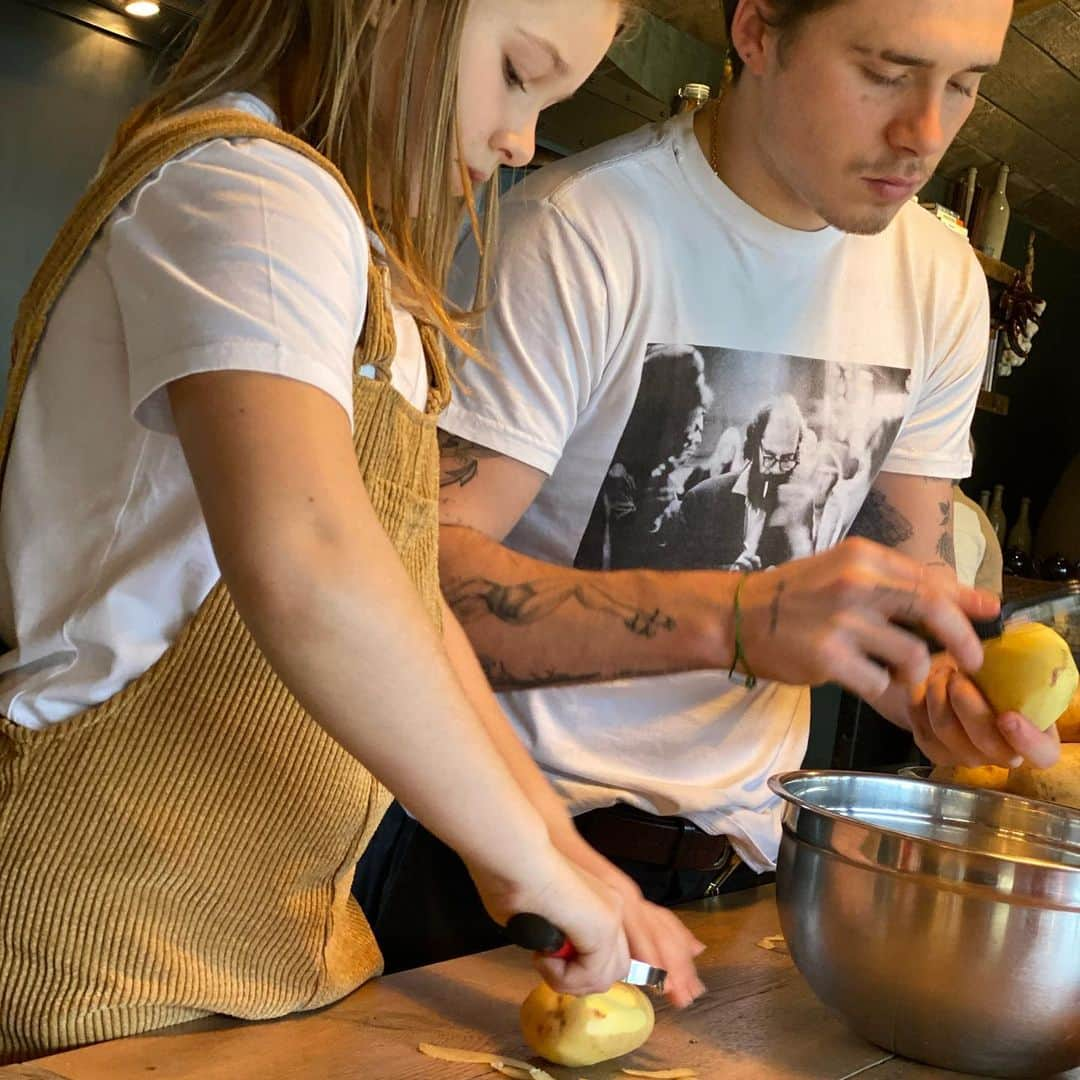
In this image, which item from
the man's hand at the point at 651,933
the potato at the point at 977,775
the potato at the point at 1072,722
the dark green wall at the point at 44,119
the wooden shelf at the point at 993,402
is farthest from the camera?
the wooden shelf at the point at 993,402

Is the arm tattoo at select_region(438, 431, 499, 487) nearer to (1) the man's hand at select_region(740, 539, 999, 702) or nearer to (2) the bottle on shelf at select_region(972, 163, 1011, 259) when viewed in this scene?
(1) the man's hand at select_region(740, 539, 999, 702)

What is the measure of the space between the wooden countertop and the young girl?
0.08ft

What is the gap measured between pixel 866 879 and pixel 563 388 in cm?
56

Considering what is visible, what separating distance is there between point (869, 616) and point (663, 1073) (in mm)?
349

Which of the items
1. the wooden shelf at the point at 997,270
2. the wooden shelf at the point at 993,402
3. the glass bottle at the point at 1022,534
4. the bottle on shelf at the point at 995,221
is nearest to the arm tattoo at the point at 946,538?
the wooden shelf at the point at 997,270

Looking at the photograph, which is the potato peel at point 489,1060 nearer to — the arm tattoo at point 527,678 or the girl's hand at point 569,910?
the girl's hand at point 569,910

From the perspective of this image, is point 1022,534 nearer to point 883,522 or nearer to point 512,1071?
point 883,522

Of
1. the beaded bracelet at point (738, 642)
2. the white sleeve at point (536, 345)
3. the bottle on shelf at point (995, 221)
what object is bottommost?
the beaded bracelet at point (738, 642)

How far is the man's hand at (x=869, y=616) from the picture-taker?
907 millimetres

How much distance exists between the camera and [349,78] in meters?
0.78

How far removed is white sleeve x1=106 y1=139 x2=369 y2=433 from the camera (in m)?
0.63

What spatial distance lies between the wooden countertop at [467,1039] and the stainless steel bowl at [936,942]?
0.13ft

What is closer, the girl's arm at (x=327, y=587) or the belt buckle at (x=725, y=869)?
the girl's arm at (x=327, y=587)

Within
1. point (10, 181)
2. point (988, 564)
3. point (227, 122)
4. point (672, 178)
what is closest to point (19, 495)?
point (227, 122)
